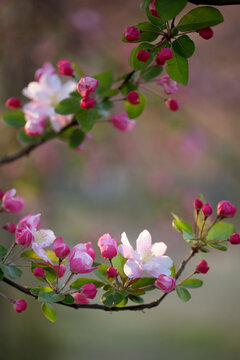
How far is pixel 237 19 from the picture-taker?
3.29 metres

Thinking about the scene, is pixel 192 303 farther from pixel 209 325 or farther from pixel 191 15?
pixel 191 15

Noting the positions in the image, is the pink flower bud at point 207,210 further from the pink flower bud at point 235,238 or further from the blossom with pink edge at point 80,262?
the blossom with pink edge at point 80,262

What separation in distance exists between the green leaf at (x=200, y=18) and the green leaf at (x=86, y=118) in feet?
1.02

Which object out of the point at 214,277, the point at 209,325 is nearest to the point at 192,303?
the point at 209,325

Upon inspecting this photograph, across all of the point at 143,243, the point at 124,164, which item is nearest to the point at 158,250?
the point at 143,243

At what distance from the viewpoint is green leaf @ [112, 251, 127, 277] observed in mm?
777

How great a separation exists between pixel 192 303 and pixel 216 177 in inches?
91.8

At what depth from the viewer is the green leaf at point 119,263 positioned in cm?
78

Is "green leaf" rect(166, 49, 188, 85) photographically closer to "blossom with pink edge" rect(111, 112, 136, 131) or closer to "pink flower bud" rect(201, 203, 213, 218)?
"pink flower bud" rect(201, 203, 213, 218)

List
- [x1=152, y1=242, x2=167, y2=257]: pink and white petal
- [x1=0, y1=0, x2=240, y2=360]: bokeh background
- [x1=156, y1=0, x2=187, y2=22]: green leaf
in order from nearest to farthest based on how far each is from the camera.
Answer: [x1=156, y1=0, x2=187, y2=22]: green leaf → [x1=152, y1=242, x2=167, y2=257]: pink and white petal → [x1=0, y1=0, x2=240, y2=360]: bokeh background

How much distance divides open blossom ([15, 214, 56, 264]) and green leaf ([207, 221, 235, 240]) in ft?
0.99

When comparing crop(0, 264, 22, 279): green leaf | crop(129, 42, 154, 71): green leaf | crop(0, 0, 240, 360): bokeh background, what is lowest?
crop(0, 0, 240, 360): bokeh background

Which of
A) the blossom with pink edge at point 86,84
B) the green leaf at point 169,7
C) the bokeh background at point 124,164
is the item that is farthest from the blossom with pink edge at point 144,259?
the bokeh background at point 124,164

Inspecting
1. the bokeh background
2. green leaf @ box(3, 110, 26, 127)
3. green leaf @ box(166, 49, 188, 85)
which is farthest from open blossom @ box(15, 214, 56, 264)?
the bokeh background
